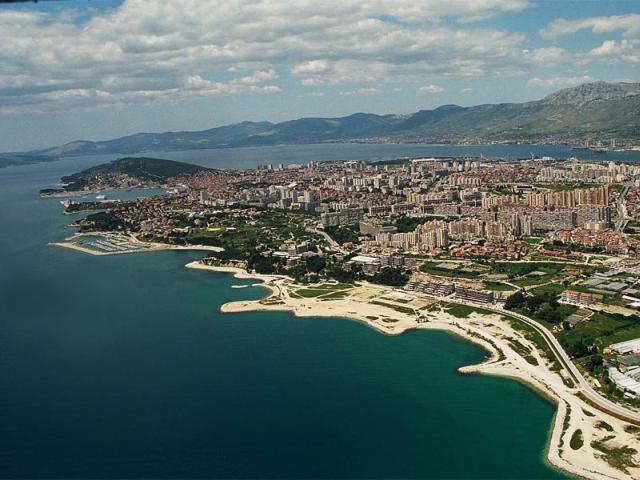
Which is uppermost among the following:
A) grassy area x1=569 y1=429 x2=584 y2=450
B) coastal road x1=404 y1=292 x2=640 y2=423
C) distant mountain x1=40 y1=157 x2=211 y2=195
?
distant mountain x1=40 y1=157 x2=211 y2=195

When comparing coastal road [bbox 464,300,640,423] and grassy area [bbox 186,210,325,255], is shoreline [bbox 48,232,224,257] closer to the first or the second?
grassy area [bbox 186,210,325,255]

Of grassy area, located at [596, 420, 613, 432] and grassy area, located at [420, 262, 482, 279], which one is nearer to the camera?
grassy area, located at [596, 420, 613, 432]

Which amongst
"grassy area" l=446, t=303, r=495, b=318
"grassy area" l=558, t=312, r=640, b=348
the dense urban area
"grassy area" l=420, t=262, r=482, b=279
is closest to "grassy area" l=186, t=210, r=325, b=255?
the dense urban area

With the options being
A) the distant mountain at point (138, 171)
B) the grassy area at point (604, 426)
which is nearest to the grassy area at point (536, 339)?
the grassy area at point (604, 426)

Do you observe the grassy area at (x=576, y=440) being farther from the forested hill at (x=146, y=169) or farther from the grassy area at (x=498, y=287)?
the forested hill at (x=146, y=169)

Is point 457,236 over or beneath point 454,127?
beneath

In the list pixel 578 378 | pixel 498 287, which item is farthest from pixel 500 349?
pixel 498 287

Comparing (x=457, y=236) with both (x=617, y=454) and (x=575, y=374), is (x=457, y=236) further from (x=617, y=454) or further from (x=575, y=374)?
(x=617, y=454)

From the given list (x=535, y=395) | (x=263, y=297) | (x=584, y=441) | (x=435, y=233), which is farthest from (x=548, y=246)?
(x=584, y=441)

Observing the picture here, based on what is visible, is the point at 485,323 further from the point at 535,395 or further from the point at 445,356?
the point at 535,395
